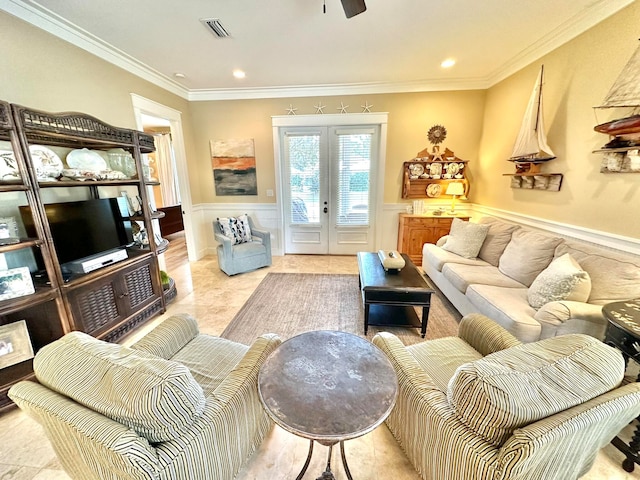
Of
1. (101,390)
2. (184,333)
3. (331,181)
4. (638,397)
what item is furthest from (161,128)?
(638,397)

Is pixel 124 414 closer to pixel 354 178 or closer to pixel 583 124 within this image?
pixel 583 124

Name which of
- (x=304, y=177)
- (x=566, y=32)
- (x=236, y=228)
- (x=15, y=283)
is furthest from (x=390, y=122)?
(x=15, y=283)

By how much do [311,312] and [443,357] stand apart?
Answer: 1.59 m

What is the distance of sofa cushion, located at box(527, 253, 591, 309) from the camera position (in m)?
1.80

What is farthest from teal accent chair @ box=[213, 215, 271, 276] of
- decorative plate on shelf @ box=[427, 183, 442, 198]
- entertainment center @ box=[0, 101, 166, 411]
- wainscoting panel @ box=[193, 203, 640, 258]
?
decorative plate on shelf @ box=[427, 183, 442, 198]

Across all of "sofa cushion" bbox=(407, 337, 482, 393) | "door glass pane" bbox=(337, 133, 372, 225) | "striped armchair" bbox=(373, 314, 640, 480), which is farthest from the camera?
"door glass pane" bbox=(337, 133, 372, 225)

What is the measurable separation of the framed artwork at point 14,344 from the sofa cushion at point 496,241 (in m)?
4.35

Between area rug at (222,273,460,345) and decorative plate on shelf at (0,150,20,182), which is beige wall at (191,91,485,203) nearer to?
area rug at (222,273,460,345)

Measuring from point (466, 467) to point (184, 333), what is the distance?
5.20ft

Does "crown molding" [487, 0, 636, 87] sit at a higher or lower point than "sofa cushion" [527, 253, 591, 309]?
higher

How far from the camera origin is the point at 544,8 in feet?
7.35

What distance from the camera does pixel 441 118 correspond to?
418cm

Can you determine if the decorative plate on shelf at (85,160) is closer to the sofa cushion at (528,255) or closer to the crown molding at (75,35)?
the crown molding at (75,35)

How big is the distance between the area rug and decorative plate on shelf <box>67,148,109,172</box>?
1999 mm
